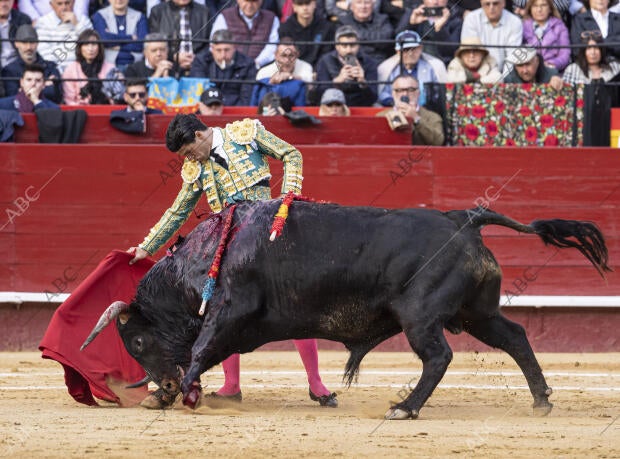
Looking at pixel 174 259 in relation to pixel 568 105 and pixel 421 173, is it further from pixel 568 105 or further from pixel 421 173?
pixel 568 105

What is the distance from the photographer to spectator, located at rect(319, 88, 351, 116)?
28.7ft

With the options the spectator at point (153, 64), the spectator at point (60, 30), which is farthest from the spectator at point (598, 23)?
the spectator at point (60, 30)

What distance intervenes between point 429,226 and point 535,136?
11.2ft

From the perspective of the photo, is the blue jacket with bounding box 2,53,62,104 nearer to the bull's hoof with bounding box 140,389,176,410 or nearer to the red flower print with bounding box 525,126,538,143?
the red flower print with bounding box 525,126,538,143

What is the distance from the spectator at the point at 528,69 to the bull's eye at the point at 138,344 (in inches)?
158

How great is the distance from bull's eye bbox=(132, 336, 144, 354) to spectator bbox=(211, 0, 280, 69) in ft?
13.1

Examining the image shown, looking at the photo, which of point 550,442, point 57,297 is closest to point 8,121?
point 57,297

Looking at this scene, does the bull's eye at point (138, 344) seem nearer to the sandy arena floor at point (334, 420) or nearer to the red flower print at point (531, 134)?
the sandy arena floor at point (334, 420)

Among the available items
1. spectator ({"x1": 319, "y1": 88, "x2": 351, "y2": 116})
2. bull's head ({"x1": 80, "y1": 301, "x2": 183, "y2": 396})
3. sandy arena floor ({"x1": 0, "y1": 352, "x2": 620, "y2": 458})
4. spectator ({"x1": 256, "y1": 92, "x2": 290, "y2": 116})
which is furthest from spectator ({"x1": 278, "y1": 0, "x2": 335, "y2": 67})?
bull's head ({"x1": 80, "y1": 301, "x2": 183, "y2": 396})

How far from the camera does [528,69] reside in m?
8.91

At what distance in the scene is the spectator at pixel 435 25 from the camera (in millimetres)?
9406

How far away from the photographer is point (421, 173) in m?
8.48

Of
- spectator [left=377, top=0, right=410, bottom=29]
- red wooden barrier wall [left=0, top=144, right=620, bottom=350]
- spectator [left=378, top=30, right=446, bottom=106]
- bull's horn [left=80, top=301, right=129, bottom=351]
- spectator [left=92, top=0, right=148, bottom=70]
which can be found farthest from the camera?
spectator [left=377, top=0, right=410, bottom=29]

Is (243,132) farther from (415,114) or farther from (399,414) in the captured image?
(415,114)
